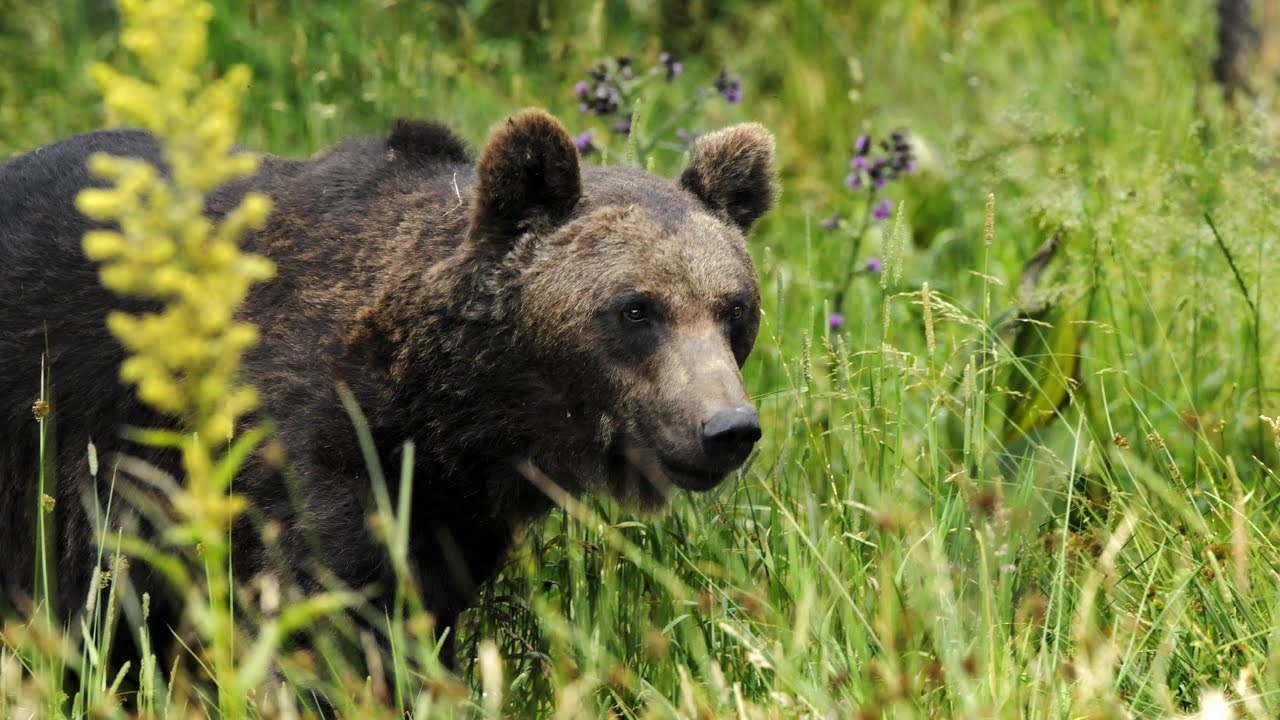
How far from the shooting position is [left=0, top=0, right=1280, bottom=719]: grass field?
289 cm

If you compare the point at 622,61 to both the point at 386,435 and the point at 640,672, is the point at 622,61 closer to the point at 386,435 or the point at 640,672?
the point at 386,435

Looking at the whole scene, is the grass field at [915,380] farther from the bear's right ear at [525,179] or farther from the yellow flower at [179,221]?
the yellow flower at [179,221]

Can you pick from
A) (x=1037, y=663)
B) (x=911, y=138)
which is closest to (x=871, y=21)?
(x=911, y=138)

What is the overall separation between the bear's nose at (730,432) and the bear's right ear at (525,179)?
75cm

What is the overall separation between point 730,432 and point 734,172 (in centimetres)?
103

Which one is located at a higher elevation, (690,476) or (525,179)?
(525,179)

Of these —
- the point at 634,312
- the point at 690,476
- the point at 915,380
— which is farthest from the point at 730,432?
the point at 915,380

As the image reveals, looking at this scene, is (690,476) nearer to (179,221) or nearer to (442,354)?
(442,354)

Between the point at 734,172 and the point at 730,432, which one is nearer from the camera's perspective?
the point at 730,432

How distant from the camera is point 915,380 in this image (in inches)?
190

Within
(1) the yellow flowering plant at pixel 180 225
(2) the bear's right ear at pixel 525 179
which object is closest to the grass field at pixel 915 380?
(2) the bear's right ear at pixel 525 179

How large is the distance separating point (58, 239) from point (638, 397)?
1667 millimetres

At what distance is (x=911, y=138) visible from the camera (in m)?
6.96

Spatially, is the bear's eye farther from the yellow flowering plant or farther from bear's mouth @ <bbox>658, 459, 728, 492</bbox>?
the yellow flowering plant
